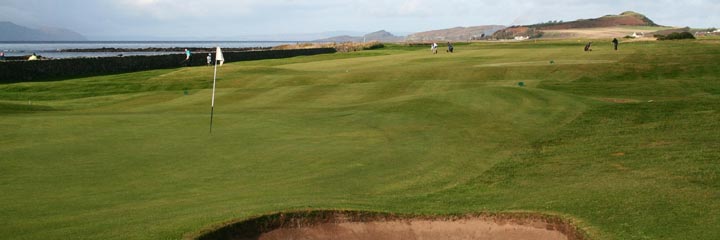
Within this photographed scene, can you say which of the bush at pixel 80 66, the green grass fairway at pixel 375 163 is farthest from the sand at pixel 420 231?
the bush at pixel 80 66

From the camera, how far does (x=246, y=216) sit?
1120 centimetres

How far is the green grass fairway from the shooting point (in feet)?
36.9

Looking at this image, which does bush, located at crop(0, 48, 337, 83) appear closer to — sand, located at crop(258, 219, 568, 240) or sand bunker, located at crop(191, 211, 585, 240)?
sand bunker, located at crop(191, 211, 585, 240)

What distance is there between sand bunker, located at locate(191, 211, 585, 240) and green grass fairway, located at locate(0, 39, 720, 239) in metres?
0.29

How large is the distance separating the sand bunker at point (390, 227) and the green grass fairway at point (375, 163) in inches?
11.4

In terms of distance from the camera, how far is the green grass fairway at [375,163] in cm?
1123

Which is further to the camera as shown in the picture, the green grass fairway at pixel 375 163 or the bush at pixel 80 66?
the bush at pixel 80 66

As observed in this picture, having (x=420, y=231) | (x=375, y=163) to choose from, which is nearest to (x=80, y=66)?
(x=375, y=163)

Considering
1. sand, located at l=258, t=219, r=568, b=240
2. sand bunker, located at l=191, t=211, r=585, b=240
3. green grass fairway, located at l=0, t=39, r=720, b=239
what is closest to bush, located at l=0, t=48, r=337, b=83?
green grass fairway, located at l=0, t=39, r=720, b=239

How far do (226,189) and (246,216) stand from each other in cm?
226

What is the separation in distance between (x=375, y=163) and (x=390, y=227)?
4557mm

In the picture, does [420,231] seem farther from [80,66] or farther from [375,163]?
[80,66]

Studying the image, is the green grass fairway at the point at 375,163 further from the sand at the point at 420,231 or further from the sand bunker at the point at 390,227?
the sand at the point at 420,231

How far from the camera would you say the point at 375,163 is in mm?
15977
